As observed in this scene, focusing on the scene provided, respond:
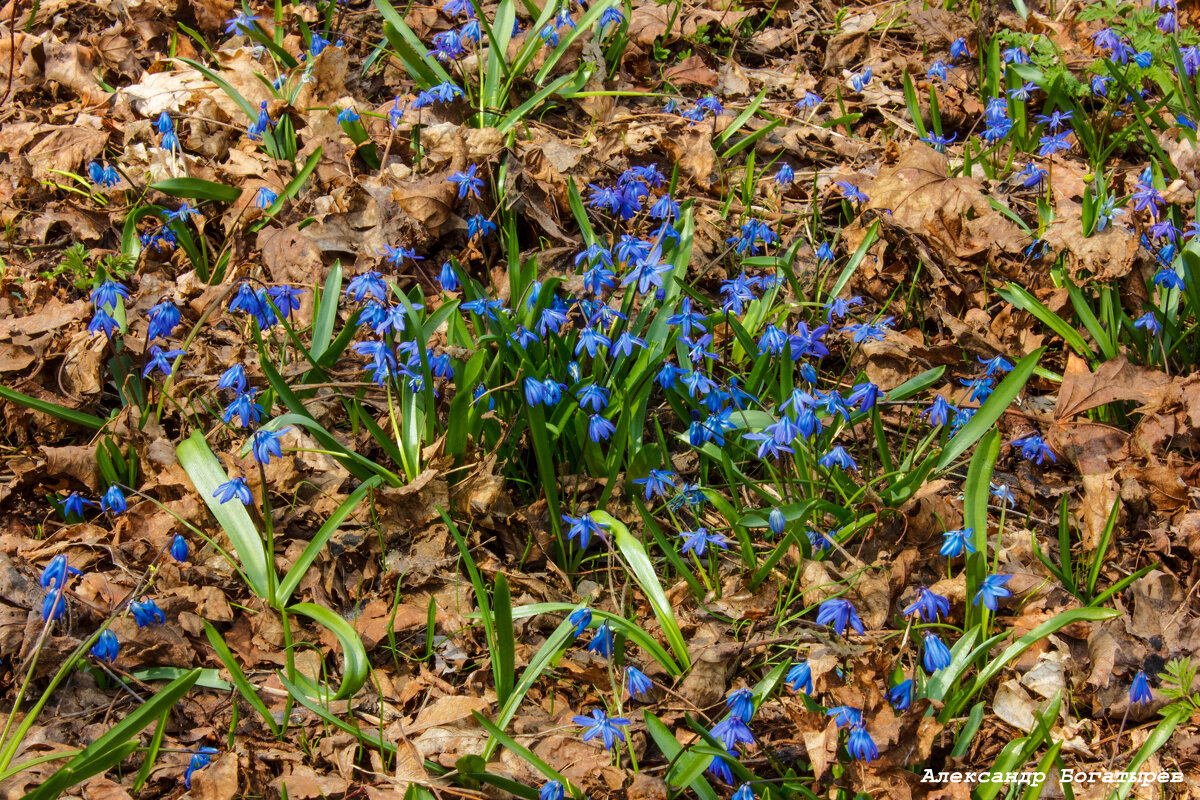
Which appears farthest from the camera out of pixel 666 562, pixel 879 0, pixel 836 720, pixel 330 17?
pixel 879 0

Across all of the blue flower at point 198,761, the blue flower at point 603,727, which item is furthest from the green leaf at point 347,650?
the blue flower at point 603,727

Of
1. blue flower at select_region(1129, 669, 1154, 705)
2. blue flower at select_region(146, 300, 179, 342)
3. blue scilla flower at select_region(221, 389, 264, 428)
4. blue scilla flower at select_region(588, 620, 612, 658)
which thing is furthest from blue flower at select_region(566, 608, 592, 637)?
blue flower at select_region(146, 300, 179, 342)

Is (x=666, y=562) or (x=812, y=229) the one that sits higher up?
(x=812, y=229)

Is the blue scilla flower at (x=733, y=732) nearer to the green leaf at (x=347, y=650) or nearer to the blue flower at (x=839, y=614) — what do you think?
the blue flower at (x=839, y=614)

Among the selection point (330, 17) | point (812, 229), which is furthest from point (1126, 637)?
point (330, 17)

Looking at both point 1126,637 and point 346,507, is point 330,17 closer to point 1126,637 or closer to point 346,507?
point 346,507

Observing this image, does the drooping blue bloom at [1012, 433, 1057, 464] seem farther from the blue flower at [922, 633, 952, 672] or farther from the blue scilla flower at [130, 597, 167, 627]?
the blue scilla flower at [130, 597, 167, 627]

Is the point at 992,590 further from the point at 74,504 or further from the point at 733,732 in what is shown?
the point at 74,504

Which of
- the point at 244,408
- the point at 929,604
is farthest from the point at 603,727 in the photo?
the point at 244,408
